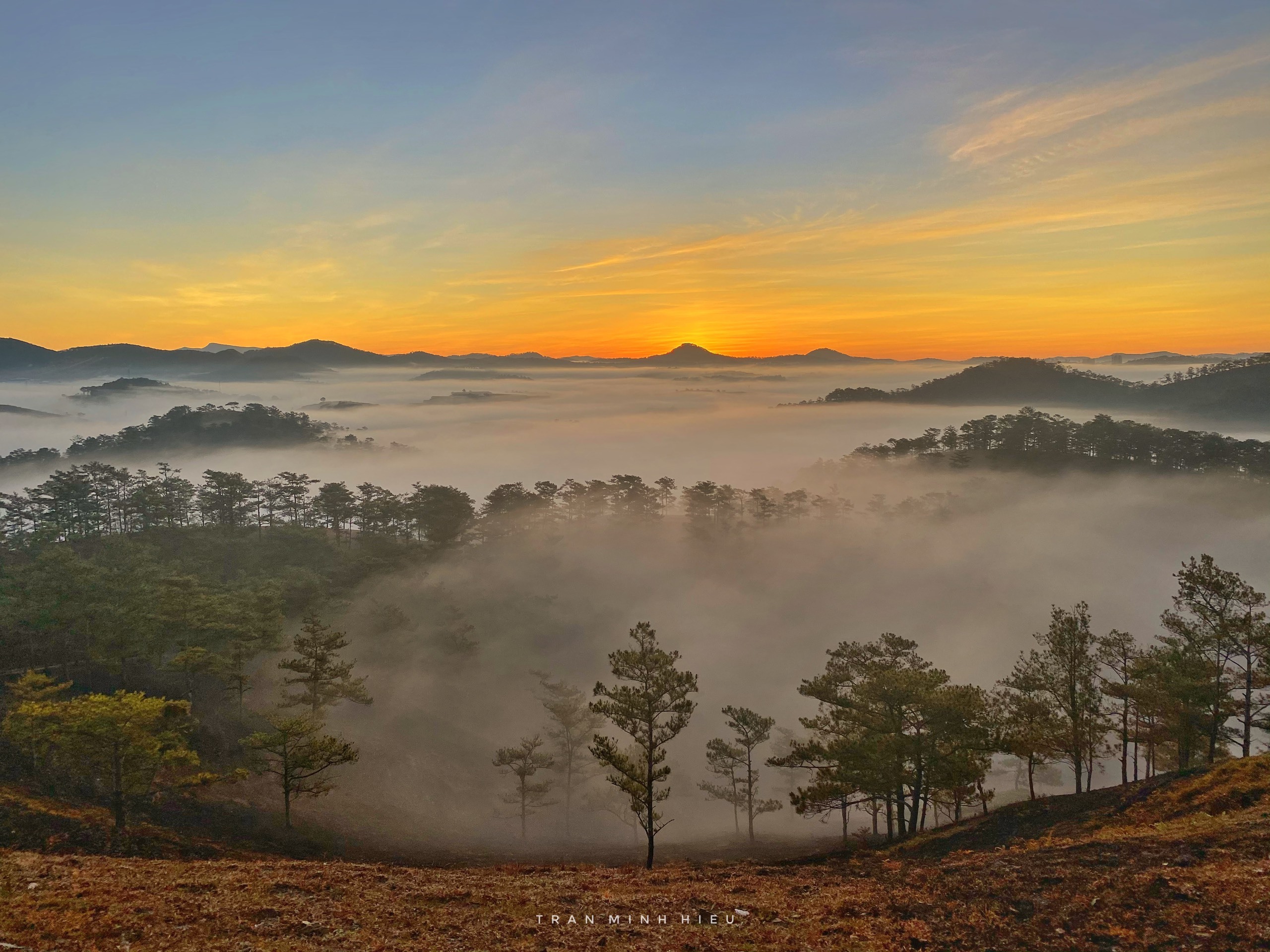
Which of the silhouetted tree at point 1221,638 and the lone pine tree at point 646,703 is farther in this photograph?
the silhouetted tree at point 1221,638

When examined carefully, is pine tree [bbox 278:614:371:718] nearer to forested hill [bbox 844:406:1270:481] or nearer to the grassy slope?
the grassy slope

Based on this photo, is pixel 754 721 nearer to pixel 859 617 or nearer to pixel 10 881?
pixel 10 881

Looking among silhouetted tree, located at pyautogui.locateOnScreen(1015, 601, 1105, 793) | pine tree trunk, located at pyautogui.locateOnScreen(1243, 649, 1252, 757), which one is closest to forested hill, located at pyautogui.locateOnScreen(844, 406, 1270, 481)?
pine tree trunk, located at pyautogui.locateOnScreen(1243, 649, 1252, 757)

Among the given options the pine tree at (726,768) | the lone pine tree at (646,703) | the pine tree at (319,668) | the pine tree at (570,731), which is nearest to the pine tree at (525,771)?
the pine tree at (570,731)

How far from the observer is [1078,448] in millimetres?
153875

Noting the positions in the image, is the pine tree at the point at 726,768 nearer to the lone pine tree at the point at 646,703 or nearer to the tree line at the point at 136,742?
the lone pine tree at the point at 646,703

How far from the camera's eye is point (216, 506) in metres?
104

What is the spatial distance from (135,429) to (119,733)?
22131cm

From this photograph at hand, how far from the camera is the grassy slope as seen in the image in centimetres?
1377

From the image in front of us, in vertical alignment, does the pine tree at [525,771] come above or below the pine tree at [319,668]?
below

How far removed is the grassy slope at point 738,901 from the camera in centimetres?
1377

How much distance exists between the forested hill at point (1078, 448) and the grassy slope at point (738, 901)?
470 ft

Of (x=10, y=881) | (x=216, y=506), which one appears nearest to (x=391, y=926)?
(x=10, y=881)

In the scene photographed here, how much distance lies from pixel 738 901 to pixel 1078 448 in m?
181
